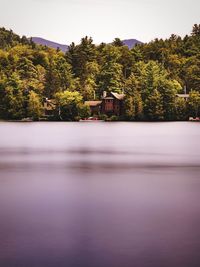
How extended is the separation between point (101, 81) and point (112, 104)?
16735 millimetres

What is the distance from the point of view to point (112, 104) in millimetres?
129625

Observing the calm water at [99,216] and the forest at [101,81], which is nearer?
the calm water at [99,216]

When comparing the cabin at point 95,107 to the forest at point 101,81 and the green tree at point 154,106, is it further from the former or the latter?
the green tree at point 154,106

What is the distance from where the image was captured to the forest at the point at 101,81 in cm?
12150

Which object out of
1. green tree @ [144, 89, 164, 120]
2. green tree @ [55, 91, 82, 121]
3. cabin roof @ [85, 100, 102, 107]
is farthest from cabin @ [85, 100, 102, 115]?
green tree @ [144, 89, 164, 120]

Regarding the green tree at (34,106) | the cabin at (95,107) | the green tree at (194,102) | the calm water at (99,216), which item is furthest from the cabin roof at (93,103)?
the calm water at (99,216)

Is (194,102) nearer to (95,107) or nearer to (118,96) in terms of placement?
(118,96)

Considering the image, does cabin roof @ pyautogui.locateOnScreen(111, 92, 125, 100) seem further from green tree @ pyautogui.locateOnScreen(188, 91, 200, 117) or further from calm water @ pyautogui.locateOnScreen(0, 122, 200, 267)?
calm water @ pyautogui.locateOnScreen(0, 122, 200, 267)

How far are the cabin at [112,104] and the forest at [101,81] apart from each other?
6.12ft

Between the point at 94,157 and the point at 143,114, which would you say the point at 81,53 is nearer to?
the point at 143,114

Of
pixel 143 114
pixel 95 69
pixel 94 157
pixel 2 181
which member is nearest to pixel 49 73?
pixel 95 69

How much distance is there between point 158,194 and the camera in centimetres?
1972

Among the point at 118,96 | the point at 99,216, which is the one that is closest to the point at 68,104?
the point at 118,96

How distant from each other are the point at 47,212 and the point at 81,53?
150 meters
